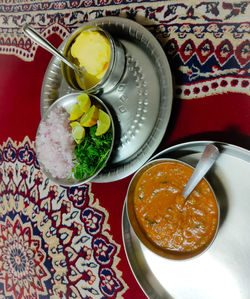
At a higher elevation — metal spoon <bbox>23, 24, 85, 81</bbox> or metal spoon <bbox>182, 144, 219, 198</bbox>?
metal spoon <bbox>23, 24, 85, 81</bbox>

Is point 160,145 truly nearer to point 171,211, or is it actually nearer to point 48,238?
point 171,211

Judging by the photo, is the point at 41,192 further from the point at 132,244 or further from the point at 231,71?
the point at 231,71

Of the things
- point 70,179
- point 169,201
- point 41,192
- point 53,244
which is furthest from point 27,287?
point 169,201

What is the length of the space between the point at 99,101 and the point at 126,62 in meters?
0.20

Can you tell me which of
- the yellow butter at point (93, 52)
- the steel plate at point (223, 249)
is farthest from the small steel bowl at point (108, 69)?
the steel plate at point (223, 249)

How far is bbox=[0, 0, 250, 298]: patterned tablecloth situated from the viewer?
980mm

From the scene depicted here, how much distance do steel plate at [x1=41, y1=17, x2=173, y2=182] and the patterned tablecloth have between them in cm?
6

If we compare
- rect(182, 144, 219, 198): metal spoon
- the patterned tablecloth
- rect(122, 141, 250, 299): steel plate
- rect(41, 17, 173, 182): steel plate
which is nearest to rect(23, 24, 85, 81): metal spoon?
rect(41, 17, 173, 182): steel plate

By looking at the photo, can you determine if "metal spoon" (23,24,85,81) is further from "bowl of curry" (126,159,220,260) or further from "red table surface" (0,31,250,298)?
"bowl of curry" (126,159,220,260)

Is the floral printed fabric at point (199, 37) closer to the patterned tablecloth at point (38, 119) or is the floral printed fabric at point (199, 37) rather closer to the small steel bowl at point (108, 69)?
the patterned tablecloth at point (38, 119)

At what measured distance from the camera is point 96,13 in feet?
3.92

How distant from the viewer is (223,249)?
89cm

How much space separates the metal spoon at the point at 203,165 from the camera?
0.82 meters

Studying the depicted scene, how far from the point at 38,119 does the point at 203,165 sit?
91 centimetres
